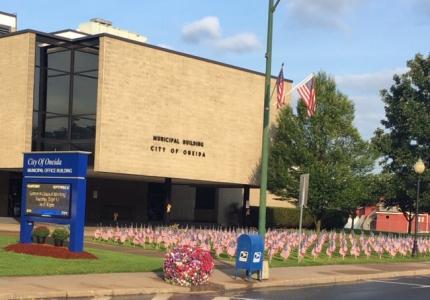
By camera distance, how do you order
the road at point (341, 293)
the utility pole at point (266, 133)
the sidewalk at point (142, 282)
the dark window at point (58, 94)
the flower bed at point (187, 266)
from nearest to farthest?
the sidewalk at point (142, 282)
the road at point (341, 293)
the flower bed at point (187, 266)
the utility pole at point (266, 133)
the dark window at point (58, 94)

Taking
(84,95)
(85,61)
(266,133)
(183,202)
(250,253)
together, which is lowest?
(183,202)

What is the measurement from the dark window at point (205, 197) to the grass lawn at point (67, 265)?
32.0 meters

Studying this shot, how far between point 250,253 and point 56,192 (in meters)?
5.85

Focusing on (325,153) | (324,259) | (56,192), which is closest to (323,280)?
(324,259)

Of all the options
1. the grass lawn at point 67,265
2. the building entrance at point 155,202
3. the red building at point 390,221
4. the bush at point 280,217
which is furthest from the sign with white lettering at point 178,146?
the red building at point 390,221

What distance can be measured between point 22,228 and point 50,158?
90.5 inches

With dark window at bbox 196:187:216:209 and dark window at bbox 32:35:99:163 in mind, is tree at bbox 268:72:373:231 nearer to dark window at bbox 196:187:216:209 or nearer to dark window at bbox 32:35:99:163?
dark window at bbox 32:35:99:163

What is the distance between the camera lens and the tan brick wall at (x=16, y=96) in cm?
3516

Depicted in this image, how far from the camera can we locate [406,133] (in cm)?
4575

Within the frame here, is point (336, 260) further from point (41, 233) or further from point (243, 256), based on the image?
point (41, 233)

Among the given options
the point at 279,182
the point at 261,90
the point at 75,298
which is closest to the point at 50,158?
the point at 75,298

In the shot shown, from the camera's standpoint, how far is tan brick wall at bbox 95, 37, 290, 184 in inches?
1340

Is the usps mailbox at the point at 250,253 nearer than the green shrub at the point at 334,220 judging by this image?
Yes

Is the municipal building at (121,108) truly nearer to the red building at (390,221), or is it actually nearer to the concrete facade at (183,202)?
the concrete facade at (183,202)
